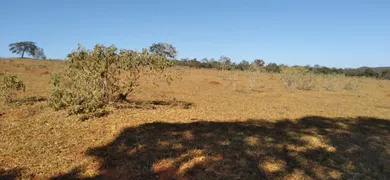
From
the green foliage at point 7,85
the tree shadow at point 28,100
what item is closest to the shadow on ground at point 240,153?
the tree shadow at point 28,100

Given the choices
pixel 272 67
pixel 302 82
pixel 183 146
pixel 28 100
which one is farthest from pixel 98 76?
pixel 272 67

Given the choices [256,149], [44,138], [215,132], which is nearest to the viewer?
[256,149]

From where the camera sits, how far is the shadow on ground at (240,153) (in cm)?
626

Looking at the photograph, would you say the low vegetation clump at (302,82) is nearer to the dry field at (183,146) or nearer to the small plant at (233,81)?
the small plant at (233,81)

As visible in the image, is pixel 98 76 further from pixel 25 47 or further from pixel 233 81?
pixel 25 47

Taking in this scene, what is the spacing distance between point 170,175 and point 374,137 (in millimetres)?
7796

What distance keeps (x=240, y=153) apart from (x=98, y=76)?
6837 millimetres

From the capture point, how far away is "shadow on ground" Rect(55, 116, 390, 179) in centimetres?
626

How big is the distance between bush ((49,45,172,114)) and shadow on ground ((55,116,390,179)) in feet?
9.82

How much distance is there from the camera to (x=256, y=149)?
7.66 meters

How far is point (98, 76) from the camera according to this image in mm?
11492

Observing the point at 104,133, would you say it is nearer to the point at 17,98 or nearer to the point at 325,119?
the point at 17,98

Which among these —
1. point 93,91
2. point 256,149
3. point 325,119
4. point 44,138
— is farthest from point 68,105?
point 325,119

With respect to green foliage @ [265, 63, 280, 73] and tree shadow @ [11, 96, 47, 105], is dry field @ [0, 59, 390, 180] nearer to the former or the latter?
tree shadow @ [11, 96, 47, 105]
